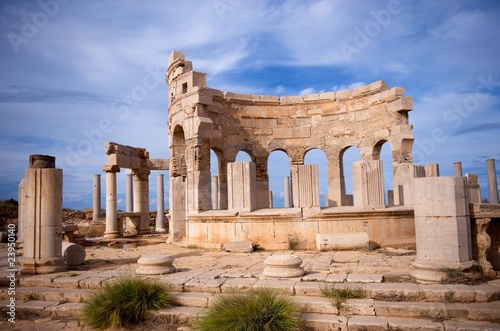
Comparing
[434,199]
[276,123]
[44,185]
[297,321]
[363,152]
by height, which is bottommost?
[297,321]

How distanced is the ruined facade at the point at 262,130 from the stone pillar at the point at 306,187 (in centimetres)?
A: 307

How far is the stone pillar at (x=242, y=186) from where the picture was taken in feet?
40.8

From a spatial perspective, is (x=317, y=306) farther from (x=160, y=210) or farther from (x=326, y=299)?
(x=160, y=210)

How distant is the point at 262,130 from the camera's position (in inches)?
691

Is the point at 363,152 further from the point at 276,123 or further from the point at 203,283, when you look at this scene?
the point at 203,283

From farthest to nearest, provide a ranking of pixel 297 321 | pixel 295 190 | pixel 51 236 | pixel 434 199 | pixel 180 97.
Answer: pixel 180 97, pixel 295 190, pixel 51 236, pixel 434 199, pixel 297 321

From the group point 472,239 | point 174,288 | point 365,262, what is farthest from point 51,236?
point 472,239

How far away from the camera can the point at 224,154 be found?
54.2 feet

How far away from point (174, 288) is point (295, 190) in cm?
600

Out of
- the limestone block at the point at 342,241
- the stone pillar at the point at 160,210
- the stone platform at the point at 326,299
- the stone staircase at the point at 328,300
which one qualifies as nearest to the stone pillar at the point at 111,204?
the stone pillar at the point at 160,210

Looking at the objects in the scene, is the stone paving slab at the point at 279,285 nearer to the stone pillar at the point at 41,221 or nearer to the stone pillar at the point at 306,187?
the stone pillar at the point at 41,221

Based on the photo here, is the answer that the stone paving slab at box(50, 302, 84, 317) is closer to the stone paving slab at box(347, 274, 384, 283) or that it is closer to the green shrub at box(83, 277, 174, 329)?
the green shrub at box(83, 277, 174, 329)

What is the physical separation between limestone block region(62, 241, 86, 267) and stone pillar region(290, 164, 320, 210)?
20.2 feet

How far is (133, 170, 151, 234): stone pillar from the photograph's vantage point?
67.3ft
